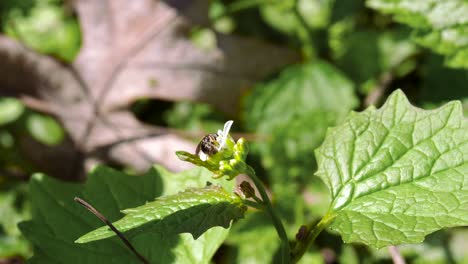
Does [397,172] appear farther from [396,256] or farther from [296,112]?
[296,112]

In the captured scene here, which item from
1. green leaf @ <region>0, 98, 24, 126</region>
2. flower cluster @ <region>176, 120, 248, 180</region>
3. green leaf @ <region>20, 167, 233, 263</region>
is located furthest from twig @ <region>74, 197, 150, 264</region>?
green leaf @ <region>0, 98, 24, 126</region>

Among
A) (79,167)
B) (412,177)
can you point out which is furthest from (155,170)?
(79,167)

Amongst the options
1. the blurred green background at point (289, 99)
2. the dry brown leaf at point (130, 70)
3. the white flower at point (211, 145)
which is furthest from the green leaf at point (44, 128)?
the white flower at point (211, 145)

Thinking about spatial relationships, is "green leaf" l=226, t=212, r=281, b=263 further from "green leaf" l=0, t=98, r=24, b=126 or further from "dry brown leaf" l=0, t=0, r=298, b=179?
"green leaf" l=0, t=98, r=24, b=126

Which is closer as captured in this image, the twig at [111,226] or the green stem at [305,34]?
the twig at [111,226]

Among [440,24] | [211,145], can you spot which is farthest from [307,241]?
[440,24]

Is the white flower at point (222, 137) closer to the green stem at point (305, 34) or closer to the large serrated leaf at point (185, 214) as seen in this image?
the large serrated leaf at point (185, 214)
